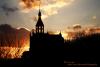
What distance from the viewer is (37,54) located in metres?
92.5

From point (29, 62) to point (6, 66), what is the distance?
7.61 metres

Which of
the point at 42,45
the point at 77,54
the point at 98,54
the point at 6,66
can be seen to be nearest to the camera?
the point at 6,66

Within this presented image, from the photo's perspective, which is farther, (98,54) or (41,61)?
(98,54)

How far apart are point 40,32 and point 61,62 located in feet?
41.4

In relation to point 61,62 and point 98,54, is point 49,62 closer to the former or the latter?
point 61,62

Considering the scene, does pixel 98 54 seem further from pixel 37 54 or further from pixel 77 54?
pixel 37 54

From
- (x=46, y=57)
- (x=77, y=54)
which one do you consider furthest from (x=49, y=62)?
(x=77, y=54)

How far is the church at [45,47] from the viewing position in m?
91.0

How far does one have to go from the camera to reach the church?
91000 mm

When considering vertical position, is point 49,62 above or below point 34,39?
below

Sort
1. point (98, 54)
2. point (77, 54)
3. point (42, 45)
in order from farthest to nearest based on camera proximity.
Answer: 1. point (77, 54)
2. point (98, 54)
3. point (42, 45)

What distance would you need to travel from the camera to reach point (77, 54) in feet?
528

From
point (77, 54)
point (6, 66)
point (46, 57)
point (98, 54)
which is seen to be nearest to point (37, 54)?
point (46, 57)

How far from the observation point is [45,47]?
310 ft
